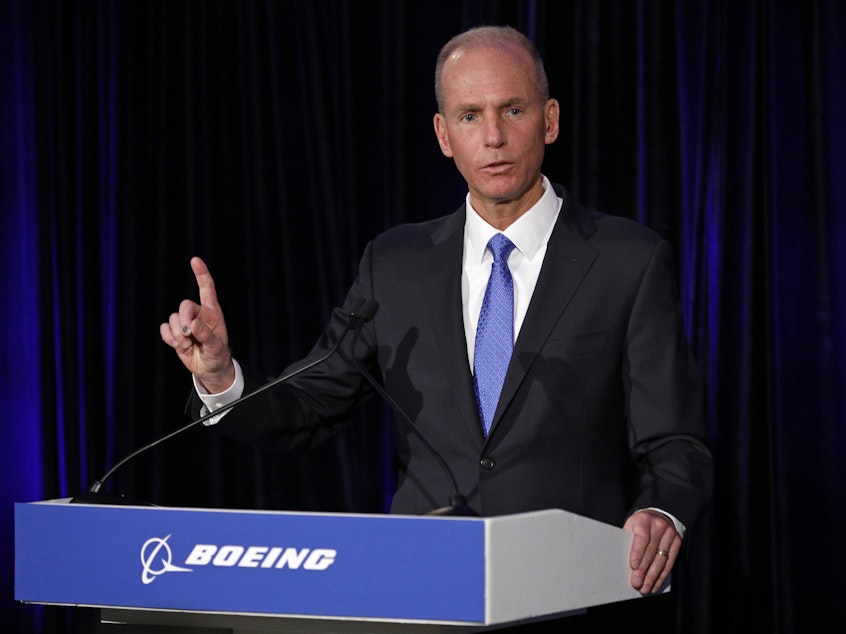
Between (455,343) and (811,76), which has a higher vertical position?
(811,76)

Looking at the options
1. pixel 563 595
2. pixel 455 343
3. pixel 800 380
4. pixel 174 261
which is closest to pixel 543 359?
pixel 455 343

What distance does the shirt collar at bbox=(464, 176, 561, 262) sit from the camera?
87.8 inches

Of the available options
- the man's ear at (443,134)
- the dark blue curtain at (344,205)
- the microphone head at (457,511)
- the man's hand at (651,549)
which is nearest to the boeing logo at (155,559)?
the microphone head at (457,511)

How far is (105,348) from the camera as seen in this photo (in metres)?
3.96

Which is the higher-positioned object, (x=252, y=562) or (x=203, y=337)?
(x=203, y=337)

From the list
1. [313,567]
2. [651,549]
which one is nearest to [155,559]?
[313,567]

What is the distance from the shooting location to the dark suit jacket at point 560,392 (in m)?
2.06

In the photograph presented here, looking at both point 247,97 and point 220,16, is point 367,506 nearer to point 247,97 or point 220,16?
point 247,97

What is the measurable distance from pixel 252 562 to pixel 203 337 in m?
0.52

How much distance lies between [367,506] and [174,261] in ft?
3.33

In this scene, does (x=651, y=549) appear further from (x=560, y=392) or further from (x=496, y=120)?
(x=496, y=120)

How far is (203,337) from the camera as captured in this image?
6.21 ft

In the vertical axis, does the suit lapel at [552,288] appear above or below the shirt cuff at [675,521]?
above

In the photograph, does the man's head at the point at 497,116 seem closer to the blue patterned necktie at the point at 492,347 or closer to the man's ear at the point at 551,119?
the man's ear at the point at 551,119
